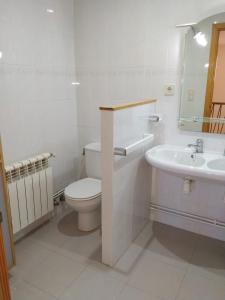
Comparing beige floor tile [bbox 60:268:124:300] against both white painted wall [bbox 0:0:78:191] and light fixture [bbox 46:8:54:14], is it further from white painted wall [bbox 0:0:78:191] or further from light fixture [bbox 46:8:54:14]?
light fixture [bbox 46:8:54:14]

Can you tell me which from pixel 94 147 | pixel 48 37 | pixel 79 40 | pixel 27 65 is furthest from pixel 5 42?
pixel 94 147

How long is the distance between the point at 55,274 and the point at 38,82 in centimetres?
162

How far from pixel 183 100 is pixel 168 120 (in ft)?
0.73

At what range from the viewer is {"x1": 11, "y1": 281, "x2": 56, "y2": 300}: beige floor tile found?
1.63 metres

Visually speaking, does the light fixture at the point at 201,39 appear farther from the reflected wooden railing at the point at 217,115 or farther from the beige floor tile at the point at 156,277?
the beige floor tile at the point at 156,277

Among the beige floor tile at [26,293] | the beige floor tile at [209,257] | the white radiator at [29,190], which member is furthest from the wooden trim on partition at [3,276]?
the beige floor tile at [209,257]

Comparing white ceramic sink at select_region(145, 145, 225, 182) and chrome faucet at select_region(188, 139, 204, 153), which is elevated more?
chrome faucet at select_region(188, 139, 204, 153)

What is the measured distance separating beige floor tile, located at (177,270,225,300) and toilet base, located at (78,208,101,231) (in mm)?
945

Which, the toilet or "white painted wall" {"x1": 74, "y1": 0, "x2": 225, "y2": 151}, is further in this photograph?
the toilet

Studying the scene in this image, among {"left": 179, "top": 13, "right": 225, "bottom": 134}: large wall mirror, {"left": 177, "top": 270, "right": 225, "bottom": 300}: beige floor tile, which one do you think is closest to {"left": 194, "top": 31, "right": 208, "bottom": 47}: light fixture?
{"left": 179, "top": 13, "right": 225, "bottom": 134}: large wall mirror

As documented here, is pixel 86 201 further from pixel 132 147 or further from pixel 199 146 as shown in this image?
pixel 199 146

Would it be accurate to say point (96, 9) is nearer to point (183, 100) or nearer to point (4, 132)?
point (183, 100)

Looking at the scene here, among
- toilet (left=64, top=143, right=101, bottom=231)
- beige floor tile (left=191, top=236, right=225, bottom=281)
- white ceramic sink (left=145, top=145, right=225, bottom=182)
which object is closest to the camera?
white ceramic sink (left=145, top=145, right=225, bottom=182)

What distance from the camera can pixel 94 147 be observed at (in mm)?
2510
